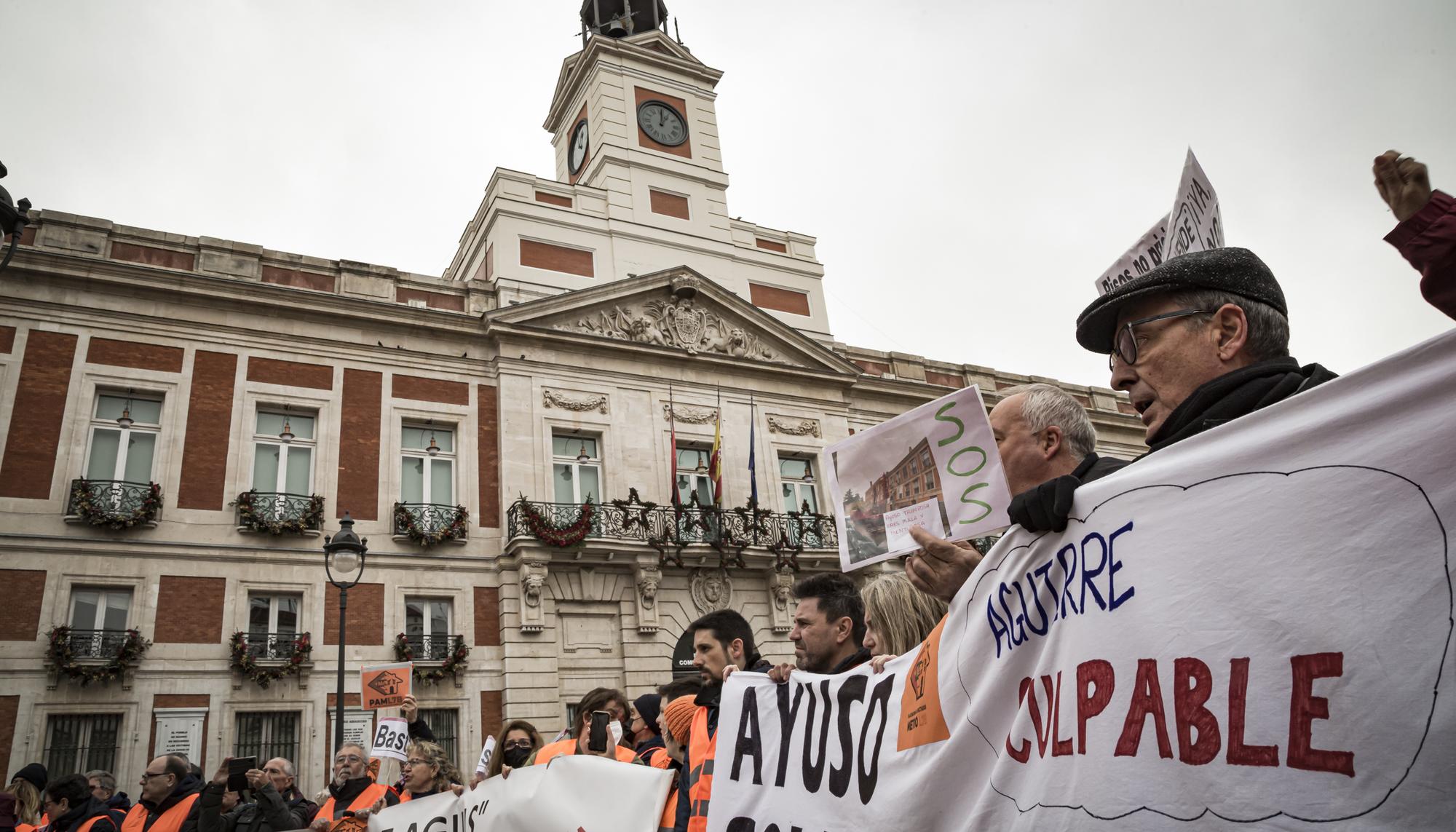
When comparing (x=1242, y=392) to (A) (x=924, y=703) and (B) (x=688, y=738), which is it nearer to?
(A) (x=924, y=703)

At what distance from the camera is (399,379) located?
20.7 meters

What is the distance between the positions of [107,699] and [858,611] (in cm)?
1659

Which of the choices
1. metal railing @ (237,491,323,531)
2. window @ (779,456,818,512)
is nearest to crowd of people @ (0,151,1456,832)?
metal railing @ (237,491,323,531)

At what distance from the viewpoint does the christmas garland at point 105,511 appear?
54.4 feet

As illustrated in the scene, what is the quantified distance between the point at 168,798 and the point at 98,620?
10598 millimetres

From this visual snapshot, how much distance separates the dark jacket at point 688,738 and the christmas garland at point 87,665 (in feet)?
50.6

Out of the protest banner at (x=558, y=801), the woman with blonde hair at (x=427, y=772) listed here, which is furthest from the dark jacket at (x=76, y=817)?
the protest banner at (x=558, y=801)

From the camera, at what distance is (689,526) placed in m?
21.4

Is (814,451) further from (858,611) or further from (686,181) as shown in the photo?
(858,611)

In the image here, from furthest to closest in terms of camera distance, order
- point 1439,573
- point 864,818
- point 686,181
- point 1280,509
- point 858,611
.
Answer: point 686,181, point 858,611, point 864,818, point 1280,509, point 1439,573

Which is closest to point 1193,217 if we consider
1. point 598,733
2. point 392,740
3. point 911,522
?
point 911,522

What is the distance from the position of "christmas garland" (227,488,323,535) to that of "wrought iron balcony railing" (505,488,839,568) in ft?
12.7

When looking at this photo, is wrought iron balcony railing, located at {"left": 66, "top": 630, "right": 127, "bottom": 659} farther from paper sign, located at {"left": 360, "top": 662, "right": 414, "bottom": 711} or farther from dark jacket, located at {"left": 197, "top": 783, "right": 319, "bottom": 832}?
dark jacket, located at {"left": 197, "top": 783, "right": 319, "bottom": 832}

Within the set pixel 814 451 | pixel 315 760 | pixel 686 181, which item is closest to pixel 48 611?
pixel 315 760
